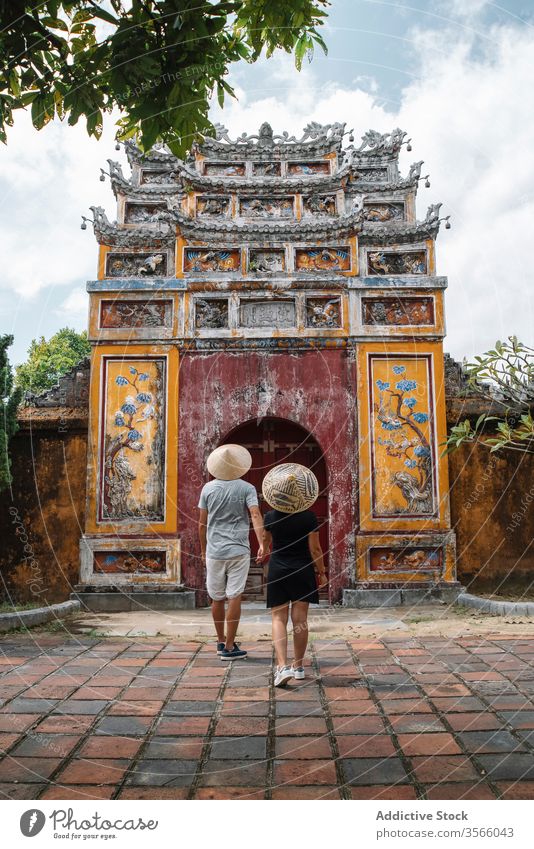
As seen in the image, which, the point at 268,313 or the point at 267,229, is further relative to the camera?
the point at 267,229

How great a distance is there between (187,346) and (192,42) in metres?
6.19

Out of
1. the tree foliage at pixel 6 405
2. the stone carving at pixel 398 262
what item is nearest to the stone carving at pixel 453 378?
the stone carving at pixel 398 262

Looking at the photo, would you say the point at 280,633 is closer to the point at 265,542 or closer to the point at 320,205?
the point at 265,542

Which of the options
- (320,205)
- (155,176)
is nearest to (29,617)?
(320,205)

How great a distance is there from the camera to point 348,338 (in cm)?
A: 873

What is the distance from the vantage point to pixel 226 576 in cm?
485

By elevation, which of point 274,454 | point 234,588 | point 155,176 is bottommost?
point 234,588

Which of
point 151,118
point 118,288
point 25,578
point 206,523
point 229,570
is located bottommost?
point 25,578

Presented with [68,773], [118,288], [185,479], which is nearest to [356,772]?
[68,773]

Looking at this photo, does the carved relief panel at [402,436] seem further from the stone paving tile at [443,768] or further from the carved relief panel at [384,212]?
the stone paving tile at [443,768]

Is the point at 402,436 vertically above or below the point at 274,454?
above

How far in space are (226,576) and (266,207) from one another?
6.41m

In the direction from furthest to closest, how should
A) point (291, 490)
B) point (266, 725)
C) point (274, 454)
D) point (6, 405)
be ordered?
point (274, 454) < point (6, 405) < point (291, 490) < point (266, 725)

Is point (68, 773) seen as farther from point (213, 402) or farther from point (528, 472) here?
point (528, 472)
